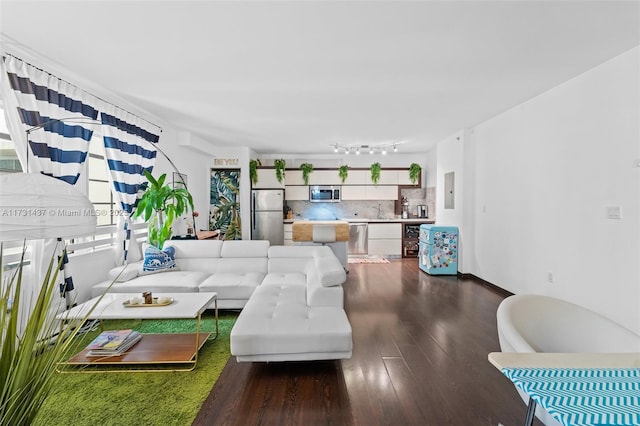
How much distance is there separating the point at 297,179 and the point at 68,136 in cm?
511

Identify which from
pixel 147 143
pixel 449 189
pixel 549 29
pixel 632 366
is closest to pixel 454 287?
pixel 449 189

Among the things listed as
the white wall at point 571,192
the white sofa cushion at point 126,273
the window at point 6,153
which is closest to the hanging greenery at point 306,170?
the white wall at point 571,192

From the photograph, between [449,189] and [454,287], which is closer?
[454,287]

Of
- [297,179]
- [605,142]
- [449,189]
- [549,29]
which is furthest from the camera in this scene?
[297,179]

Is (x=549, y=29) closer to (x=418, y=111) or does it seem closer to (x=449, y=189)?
(x=418, y=111)

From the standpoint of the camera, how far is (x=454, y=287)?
498 cm

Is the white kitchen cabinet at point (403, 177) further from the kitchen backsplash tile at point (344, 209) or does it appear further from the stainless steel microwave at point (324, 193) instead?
the stainless steel microwave at point (324, 193)

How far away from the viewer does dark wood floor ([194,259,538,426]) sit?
198cm

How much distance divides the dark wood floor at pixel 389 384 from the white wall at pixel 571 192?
106cm

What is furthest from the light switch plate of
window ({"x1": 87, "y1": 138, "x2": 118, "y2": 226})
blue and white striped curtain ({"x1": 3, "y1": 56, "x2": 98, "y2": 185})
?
window ({"x1": 87, "y1": 138, "x2": 118, "y2": 226})

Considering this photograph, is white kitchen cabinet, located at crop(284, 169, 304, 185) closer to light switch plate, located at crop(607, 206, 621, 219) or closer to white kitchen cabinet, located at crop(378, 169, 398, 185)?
white kitchen cabinet, located at crop(378, 169, 398, 185)

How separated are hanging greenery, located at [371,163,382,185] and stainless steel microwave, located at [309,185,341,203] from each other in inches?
35.2

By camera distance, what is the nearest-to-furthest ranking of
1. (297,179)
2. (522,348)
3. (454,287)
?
(522,348) < (454,287) < (297,179)

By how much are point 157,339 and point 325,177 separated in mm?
5703
